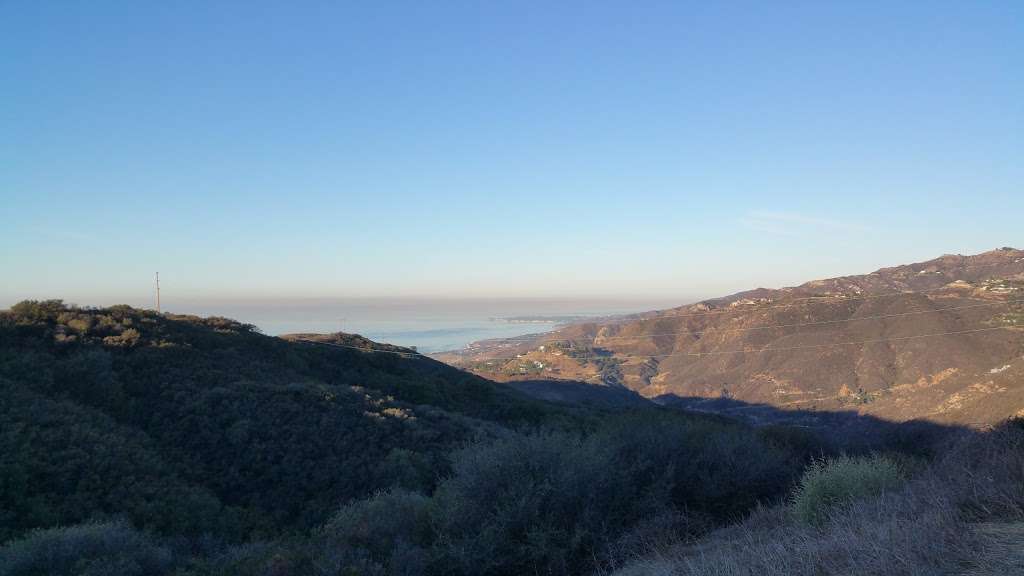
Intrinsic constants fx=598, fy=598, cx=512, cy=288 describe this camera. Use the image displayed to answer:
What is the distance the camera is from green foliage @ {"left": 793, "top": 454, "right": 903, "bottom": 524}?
8211 millimetres

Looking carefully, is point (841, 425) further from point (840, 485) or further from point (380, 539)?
point (380, 539)

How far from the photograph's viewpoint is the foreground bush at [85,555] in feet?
26.5

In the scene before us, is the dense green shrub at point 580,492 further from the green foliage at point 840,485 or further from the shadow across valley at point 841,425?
the shadow across valley at point 841,425

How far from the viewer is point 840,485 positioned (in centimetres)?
862

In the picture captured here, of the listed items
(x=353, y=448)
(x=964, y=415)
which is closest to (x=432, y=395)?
(x=353, y=448)

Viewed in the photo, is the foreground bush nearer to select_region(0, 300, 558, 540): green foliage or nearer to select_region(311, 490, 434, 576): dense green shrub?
select_region(311, 490, 434, 576): dense green shrub

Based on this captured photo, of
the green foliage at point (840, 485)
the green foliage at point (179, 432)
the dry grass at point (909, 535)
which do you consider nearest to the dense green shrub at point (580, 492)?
the dry grass at point (909, 535)

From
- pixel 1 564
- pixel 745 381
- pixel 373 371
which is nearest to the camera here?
pixel 1 564

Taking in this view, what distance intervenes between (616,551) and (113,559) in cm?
707

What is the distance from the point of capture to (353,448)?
56.0 feet

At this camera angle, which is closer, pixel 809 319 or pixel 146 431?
pixel 146 431

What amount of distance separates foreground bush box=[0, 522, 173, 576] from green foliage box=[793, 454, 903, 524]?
9.30m

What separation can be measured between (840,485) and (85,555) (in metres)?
11.0

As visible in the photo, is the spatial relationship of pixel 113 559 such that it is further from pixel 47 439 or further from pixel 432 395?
pixel 432 395
